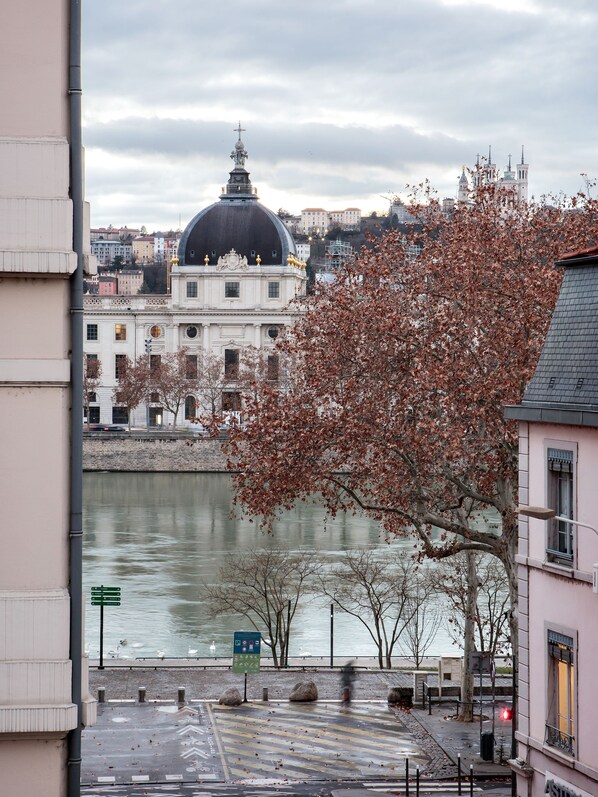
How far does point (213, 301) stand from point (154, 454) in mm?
24688

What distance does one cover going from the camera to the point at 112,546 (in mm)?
52719

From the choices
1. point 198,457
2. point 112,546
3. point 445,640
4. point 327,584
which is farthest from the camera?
point 198,457

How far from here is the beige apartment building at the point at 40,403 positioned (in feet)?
26.1

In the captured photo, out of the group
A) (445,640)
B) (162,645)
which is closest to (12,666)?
(162,645)

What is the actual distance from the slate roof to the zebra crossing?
8.67m

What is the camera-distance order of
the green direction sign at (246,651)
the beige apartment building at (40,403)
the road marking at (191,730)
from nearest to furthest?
the beige apartment building at (40,403)
the road marking at (191,730)
the green direction sign at (246,651)

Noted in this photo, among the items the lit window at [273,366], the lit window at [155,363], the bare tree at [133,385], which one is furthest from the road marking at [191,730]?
the lit window at [155,363]

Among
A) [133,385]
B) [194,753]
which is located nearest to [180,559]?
[194,753]

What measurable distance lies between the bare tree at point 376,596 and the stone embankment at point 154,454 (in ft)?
156

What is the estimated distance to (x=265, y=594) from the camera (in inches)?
1359

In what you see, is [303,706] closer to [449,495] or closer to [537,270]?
[449,495]

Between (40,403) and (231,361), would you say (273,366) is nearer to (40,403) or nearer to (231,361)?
(231,361)

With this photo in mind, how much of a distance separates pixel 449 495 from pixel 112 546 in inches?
1198

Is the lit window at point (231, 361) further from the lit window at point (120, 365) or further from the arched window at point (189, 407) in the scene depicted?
the lit window at point (120, 365)
